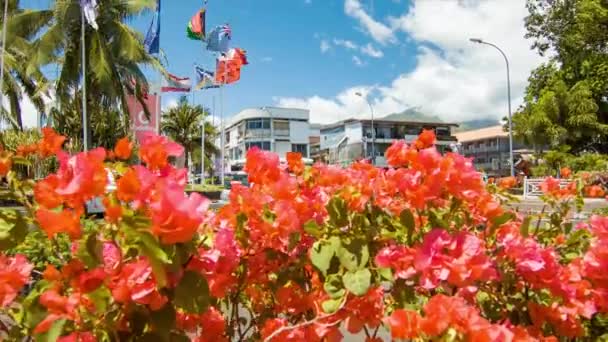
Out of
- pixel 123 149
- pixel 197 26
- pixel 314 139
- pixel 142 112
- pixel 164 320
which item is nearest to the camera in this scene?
pixel 164 320

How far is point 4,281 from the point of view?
875mm

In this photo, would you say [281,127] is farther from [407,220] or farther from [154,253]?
[154,253]

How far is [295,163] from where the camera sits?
61.8 inches

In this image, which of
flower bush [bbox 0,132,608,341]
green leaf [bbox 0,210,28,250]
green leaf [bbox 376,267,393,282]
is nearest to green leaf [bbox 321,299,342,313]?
flower bush [bbox 0,132,608,341]

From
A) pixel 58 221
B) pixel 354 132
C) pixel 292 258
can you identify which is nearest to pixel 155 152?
pixel 58 221

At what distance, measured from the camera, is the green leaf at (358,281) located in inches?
38.4

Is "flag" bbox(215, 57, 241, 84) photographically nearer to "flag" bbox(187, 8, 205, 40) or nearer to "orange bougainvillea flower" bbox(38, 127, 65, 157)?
"flag" bbox(187, 8, 205, 40)

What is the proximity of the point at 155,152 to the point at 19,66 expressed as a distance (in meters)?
21.8

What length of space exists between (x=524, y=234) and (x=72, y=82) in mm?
19877

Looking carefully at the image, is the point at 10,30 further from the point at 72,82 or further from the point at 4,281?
the point at 4,281

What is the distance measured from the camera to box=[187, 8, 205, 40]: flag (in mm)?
26531

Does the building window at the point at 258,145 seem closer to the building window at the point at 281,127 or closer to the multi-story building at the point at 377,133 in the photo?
the building window at the point at 281,127

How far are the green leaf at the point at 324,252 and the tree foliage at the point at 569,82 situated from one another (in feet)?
71.8

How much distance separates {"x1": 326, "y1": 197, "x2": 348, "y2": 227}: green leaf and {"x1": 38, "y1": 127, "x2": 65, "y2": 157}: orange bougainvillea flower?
618 millimetres
